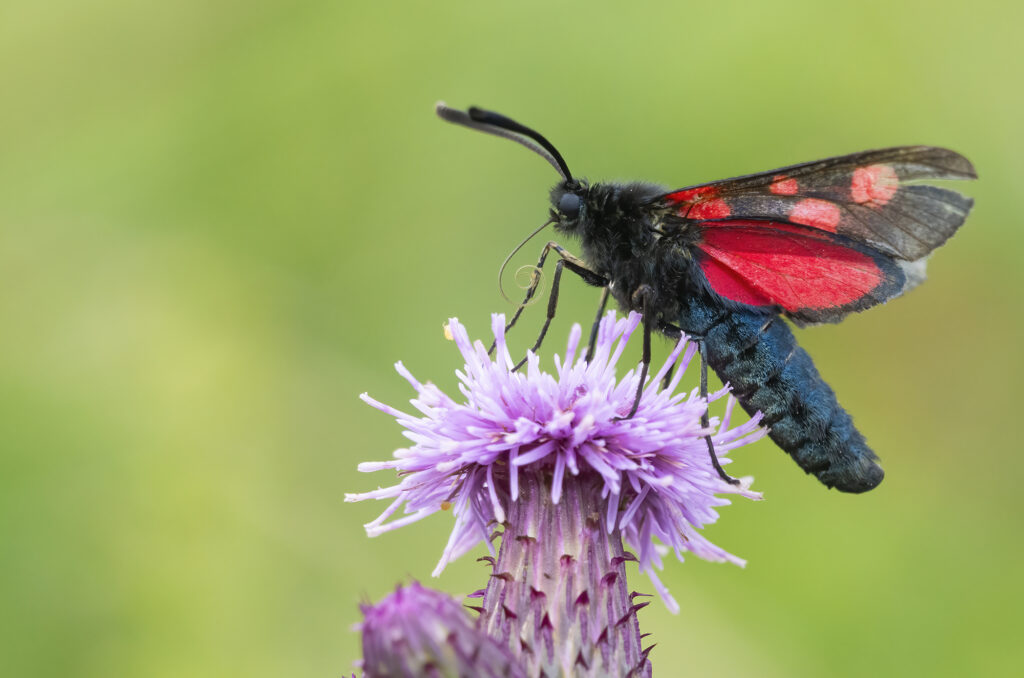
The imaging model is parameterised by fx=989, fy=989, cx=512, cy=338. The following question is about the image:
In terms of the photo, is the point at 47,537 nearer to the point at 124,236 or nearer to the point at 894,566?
the point at 124,236

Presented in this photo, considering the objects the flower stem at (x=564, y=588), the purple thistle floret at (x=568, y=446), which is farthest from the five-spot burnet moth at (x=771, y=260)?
the flower stem at (x=564, y=588)

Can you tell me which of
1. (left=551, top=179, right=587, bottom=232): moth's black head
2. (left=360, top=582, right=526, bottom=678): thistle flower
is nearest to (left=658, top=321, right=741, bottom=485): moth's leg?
(left=551, top=179, right=587, bottom=232): moth's black head


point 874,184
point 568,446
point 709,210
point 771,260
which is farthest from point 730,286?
point 568,446

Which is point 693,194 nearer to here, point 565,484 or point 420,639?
point 565,484

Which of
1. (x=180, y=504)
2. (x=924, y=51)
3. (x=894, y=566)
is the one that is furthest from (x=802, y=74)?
(x=180, y=504)

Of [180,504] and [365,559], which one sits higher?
[180,504]

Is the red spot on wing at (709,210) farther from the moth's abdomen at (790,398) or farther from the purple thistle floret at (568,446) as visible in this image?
the purple thistle floret at (568,446)
